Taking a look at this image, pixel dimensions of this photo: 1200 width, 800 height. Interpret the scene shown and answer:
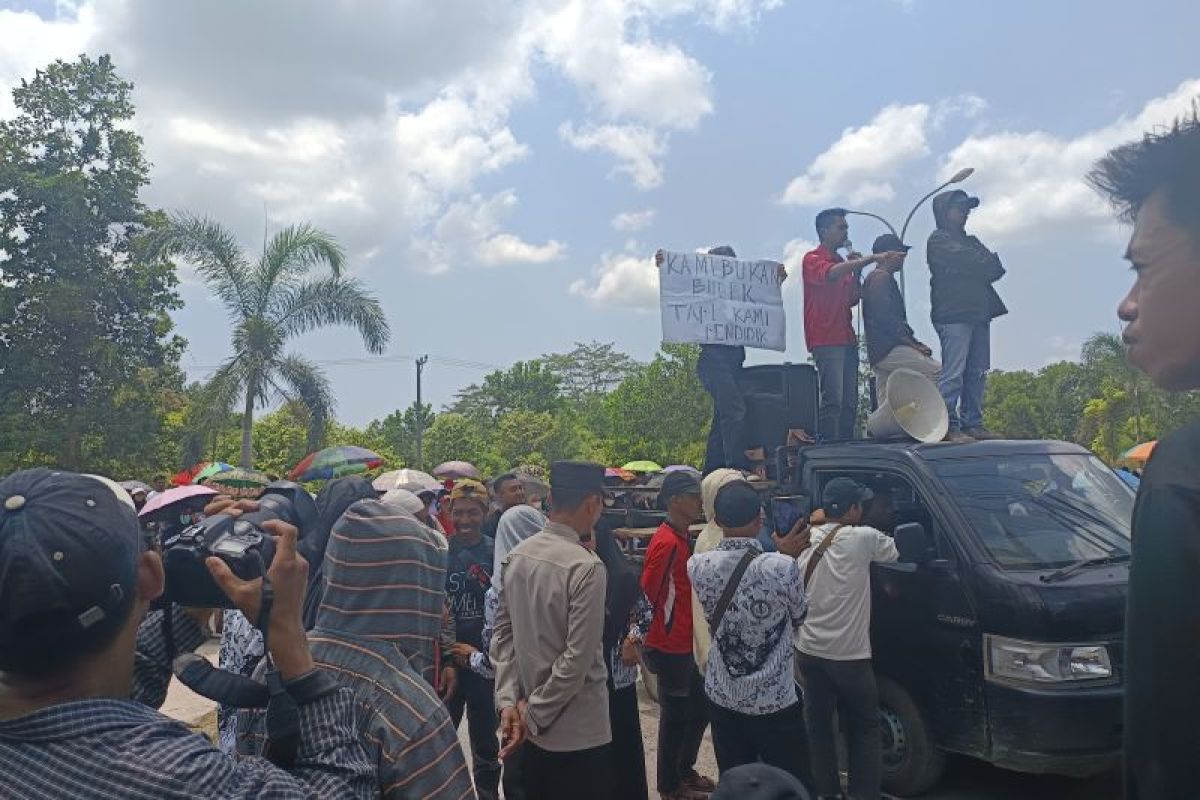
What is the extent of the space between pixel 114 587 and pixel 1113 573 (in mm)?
4439

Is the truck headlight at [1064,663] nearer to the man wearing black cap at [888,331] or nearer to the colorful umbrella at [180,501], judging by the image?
the man wearing black cap at [888,331]

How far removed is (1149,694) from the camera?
1065 millimetres

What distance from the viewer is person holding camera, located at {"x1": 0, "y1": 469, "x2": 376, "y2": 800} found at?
47.3 inches

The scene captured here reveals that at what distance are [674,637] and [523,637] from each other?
1594 mm

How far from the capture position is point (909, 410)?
19.9ft

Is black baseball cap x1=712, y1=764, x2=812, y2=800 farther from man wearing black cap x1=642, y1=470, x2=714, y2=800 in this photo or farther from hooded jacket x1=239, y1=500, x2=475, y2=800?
man wearing black cap x1=642, y1=470, x2=714, y2=800

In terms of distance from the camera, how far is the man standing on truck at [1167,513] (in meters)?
1.04

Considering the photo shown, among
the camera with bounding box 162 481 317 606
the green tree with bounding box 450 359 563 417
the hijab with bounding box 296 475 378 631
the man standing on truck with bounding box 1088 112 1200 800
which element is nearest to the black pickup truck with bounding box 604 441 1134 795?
the hijab with bounding box 296 475 378 631

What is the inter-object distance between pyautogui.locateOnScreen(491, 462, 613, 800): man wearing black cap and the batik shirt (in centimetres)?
73

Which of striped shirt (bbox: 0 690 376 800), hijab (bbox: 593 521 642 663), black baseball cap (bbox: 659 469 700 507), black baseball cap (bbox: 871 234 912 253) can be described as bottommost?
hijab (bbox: 593 521 642 663)

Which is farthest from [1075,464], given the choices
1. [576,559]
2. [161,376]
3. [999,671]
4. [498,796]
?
[161,376]

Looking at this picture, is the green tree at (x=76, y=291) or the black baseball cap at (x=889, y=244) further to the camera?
the green tree at (x=76, y=291)

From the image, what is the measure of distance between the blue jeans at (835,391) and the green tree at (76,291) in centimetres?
1656

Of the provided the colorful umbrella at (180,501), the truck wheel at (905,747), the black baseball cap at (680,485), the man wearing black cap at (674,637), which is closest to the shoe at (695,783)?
the man wearing black cap at (674,637)
